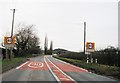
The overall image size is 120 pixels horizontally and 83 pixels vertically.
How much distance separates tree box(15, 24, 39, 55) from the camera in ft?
347

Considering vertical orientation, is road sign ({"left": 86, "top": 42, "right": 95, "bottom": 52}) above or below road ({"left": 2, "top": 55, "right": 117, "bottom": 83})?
above

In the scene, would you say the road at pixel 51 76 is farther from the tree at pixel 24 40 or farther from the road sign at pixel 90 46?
the tree at pixel 24 40

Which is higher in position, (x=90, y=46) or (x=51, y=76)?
(x=90, y=46)

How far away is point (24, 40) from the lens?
109 meters

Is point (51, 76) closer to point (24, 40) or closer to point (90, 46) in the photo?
point (90, 46)

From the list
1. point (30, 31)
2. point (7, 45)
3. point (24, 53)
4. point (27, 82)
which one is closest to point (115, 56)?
point (7, 45)

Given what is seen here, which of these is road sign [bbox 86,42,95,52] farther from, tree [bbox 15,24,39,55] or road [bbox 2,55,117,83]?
tree [bbox 15,24,39,55]

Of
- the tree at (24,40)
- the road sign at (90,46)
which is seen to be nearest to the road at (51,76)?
the road sign at (90,46)

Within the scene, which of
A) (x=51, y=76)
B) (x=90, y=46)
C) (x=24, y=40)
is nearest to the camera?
(x=51, y=76)

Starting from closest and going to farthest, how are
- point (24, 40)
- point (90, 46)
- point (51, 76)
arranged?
point (51, 76)
point (90, 46)
point (24, 40)

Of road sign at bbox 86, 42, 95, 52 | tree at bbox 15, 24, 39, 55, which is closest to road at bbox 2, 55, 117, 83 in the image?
road sign at bbox 86, 42, 95, 52

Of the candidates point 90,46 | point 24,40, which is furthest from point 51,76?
point 24,40

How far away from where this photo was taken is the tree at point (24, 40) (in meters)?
106

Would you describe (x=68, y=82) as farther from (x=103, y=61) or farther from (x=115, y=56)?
(x=103, y=61)
